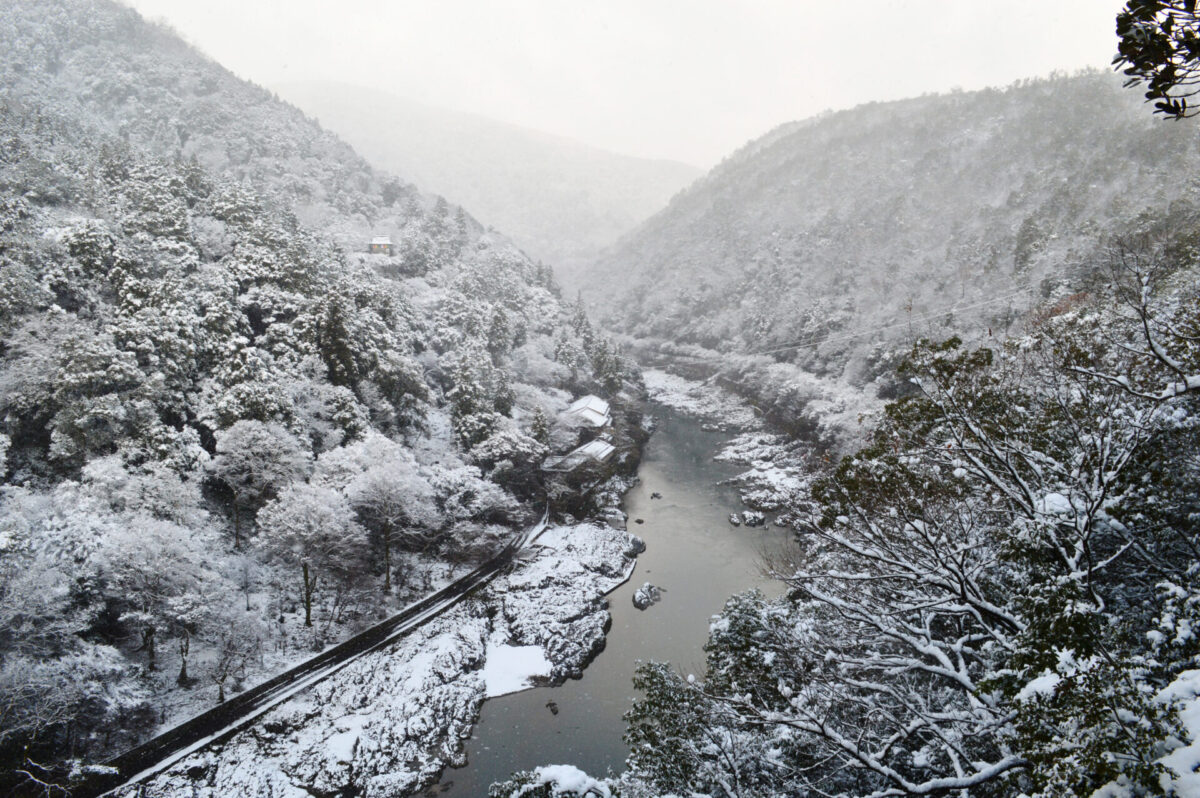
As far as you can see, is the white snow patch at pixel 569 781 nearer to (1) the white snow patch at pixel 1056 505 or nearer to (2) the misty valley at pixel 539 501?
(2) the misty valley at pixel 539 501

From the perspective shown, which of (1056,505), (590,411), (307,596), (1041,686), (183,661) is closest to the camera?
(1041,686)

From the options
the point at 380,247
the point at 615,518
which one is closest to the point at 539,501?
the point at 615,518

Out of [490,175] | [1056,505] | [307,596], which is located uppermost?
[490,175]

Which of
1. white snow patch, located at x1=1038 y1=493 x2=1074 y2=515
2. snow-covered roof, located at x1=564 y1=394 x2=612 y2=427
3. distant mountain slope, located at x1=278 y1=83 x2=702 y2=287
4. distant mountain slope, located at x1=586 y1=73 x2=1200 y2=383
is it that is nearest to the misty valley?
white snow patch, located at x1=1038 y1=493 x2=1074 y2=515

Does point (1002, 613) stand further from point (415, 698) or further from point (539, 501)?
point (539, 501)

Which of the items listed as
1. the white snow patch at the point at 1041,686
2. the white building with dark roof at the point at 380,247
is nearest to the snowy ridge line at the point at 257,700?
the white snow patch at the point at 1041,686

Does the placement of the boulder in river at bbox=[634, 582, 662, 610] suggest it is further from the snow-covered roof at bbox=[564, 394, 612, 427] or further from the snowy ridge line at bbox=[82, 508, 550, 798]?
the snow-covered roof at bbox=[564, 394, 612, 427]

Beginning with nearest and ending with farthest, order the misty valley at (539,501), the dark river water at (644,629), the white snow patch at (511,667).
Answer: the misty valley at (539,501), the dark river water at (644,629), the white snow patch at (511,667)
